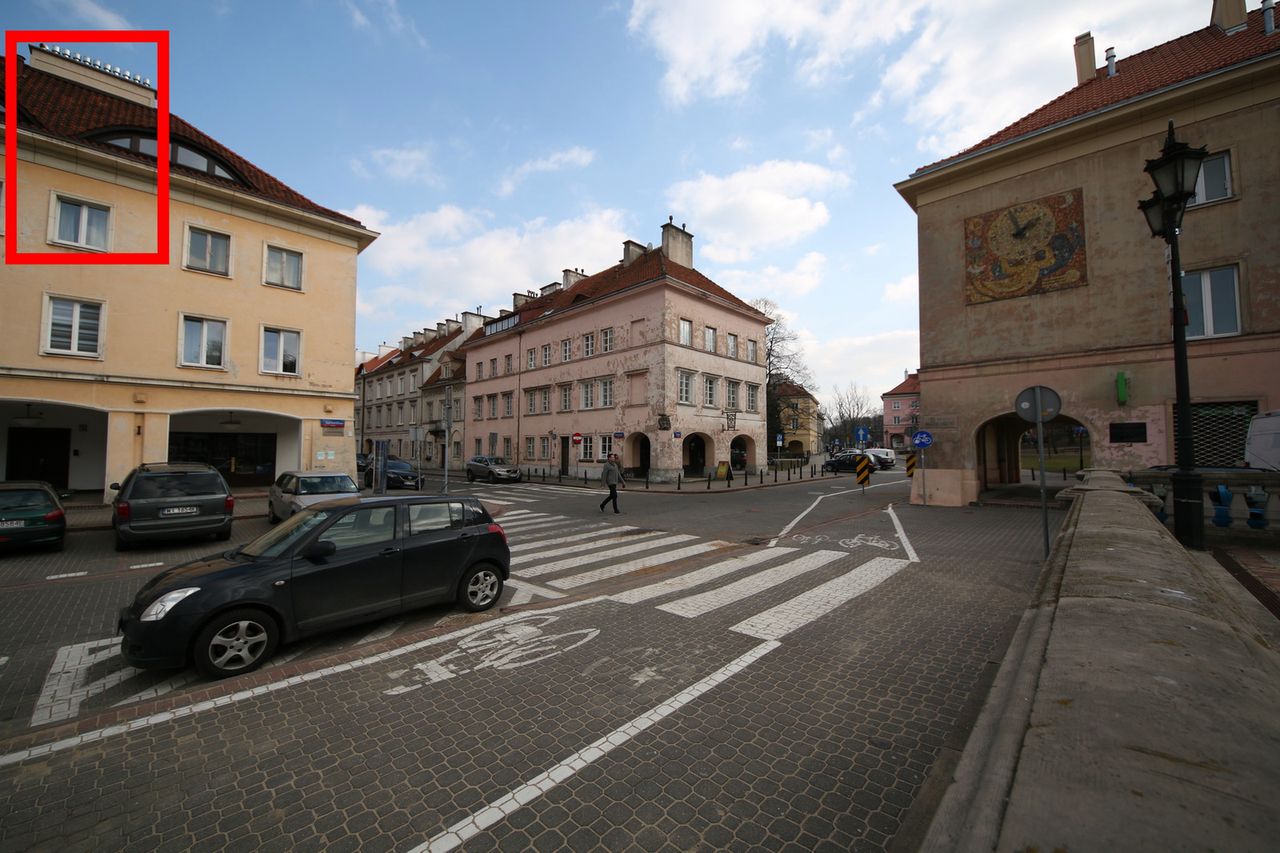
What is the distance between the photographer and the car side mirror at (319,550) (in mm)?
5227

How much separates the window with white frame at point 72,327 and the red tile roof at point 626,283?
872 inches

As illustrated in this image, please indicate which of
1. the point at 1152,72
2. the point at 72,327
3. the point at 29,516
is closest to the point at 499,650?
the point at 29,516

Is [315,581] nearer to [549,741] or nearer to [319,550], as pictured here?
[319,550]

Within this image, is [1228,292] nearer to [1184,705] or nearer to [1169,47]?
[1169,47]

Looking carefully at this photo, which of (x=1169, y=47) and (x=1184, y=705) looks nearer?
(x=1184, y=705)

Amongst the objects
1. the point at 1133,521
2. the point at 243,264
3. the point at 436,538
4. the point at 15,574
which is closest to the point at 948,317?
the point at 1133,521

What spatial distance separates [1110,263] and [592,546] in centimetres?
1711

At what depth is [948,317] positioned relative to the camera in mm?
18266

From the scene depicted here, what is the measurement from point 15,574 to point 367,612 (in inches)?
303

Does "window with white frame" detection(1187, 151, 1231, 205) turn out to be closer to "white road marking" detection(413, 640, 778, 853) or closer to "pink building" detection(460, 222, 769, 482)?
"white road marking" detection(413, 640, 778, 853)

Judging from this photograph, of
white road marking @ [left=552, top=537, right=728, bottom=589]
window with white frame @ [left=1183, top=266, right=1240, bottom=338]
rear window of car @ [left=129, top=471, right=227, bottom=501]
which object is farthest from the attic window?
window with white frame @ [left=1183, top=266, right=1240, bottom=338]

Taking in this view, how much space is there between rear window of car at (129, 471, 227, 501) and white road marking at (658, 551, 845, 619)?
408 inches

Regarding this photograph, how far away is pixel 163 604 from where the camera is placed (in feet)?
14.9

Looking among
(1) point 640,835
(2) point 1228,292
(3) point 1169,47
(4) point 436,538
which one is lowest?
(1) point 640,835
